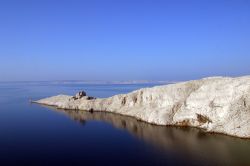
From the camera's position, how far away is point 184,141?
2559 inches

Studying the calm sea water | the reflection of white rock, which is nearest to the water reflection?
the calm sea water

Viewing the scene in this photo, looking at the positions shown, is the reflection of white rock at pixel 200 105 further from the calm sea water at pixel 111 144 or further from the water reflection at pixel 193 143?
the calm sea water at pixel 111 144

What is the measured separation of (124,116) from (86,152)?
42.8 m

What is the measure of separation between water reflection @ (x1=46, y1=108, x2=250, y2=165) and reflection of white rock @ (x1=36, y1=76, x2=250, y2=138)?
3.03 metres

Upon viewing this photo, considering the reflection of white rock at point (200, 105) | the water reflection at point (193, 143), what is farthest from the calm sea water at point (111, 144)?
the reflection of white rock at point (200, 105)

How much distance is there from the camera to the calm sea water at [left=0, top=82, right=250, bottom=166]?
169ft

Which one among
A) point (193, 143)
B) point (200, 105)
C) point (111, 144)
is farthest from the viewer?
point (200, 105)

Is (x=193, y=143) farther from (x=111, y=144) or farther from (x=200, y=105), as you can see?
(x=200, y=105)

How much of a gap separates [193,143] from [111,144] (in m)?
15.7

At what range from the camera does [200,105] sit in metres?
77.9

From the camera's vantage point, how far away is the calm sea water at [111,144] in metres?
51.4

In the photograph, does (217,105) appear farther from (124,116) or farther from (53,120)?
(53,120)

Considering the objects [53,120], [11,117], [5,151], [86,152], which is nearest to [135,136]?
[86,152]

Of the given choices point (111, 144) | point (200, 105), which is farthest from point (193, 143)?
point (200, 105)
